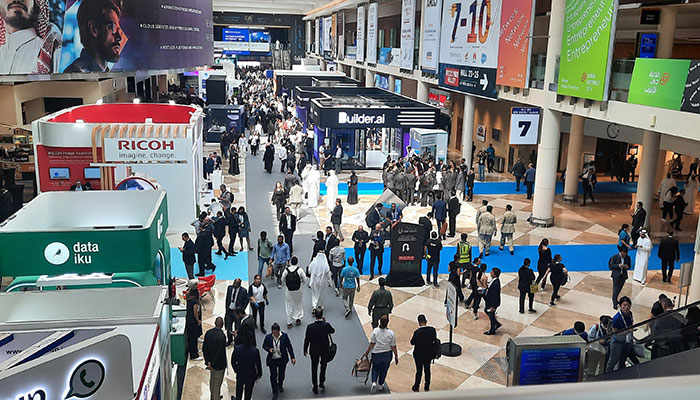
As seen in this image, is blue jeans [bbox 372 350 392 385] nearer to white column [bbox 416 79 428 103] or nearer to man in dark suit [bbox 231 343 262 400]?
man in dark suit [bbox 231 343 262 400]

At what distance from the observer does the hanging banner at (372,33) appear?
36844mm

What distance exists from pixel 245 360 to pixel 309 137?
66.5 ft

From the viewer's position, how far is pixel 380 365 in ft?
28.1

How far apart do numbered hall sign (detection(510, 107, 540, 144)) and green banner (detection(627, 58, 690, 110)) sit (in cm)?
401

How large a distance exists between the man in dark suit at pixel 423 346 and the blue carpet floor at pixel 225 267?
5.68 meters

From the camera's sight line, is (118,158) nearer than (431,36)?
Yes

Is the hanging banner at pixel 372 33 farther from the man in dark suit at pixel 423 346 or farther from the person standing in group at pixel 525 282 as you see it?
the man in dark suit at pixel 423 346

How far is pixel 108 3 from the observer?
26688mm

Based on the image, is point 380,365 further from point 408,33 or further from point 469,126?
point 408,33

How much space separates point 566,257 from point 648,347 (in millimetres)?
8818

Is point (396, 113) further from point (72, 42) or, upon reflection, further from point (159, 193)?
point (159, 193)

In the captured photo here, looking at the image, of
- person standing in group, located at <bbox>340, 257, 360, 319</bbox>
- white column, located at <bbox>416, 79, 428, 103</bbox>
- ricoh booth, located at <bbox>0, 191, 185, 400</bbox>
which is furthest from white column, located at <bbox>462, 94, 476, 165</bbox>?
ricoh booth, located at <bbox>0, 191, 185, 400</bbox>

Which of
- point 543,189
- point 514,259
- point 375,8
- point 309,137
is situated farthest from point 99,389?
point 375,8

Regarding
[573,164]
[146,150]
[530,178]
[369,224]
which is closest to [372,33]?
[573,164]
